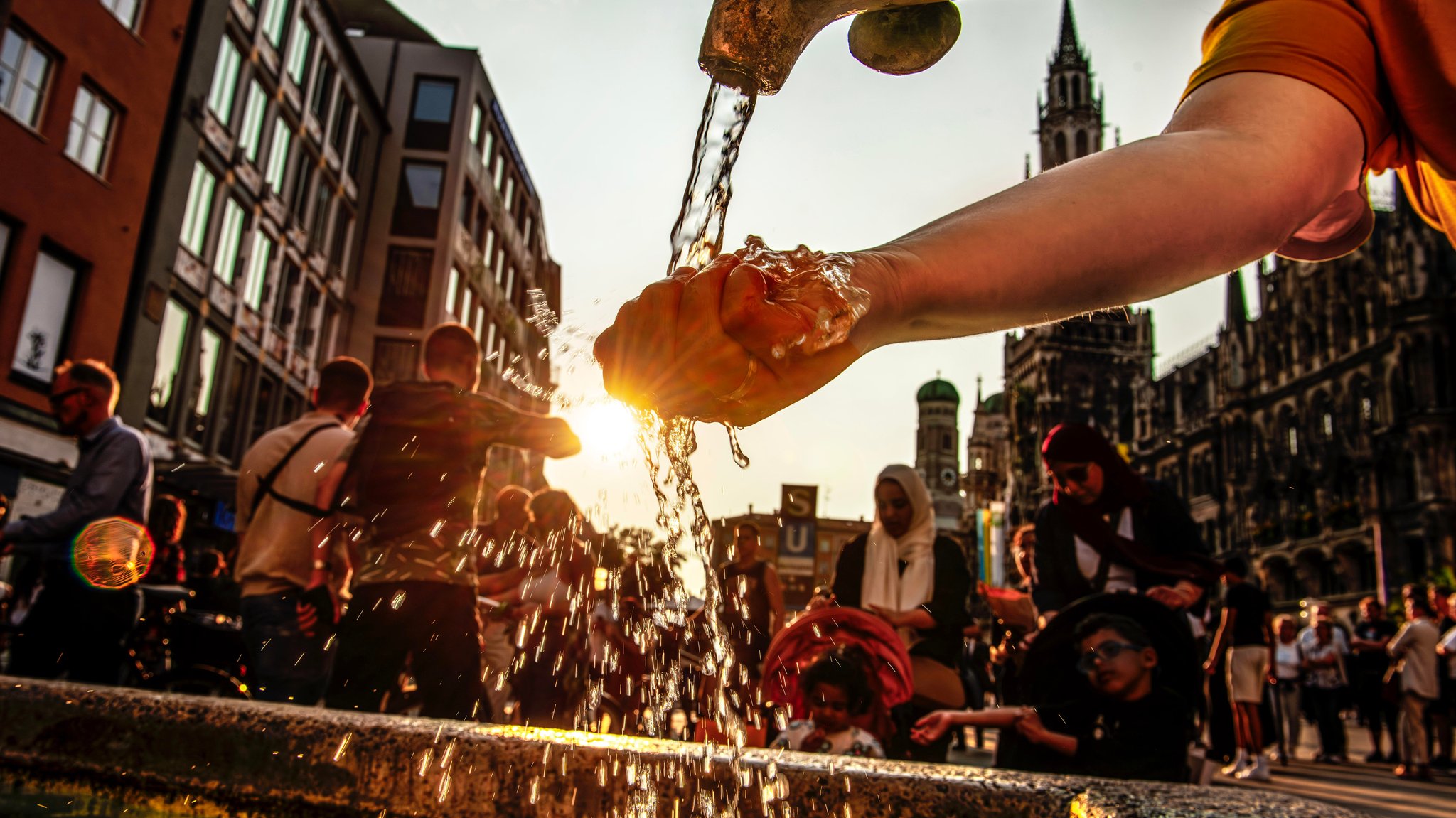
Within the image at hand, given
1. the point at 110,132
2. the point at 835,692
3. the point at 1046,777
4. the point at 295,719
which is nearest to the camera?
the point at 1046,777

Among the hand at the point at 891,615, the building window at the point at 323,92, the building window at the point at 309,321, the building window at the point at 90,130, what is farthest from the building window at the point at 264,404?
the hand at the point at 891,615

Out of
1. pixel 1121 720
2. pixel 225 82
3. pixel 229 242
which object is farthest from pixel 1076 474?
pixel 229 242

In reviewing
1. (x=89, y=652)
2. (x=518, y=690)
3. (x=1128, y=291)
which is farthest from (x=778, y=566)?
(x=1128, y=291)

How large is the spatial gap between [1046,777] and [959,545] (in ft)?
11.7

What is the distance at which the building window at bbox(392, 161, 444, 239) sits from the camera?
103 ft

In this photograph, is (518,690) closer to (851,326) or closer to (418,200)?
(851,326)

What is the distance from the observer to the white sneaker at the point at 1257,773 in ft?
26.7

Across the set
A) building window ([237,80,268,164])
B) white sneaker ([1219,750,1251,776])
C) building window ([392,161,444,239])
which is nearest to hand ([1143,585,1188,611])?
white sneaker ([1219,750,1251,776])

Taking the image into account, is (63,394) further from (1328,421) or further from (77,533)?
(1328,421)

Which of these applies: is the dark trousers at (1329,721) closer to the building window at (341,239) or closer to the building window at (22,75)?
the building window at (22,75)

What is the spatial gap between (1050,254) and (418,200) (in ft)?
109

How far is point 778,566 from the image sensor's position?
30.9 ft

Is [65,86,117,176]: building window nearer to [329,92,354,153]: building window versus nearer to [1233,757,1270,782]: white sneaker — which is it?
[329,92,354,153]: building window

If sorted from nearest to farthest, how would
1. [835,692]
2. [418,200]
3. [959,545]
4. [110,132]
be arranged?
1. [835,692]
2. [959,545]
3. [110,132]
4. [418,200]
